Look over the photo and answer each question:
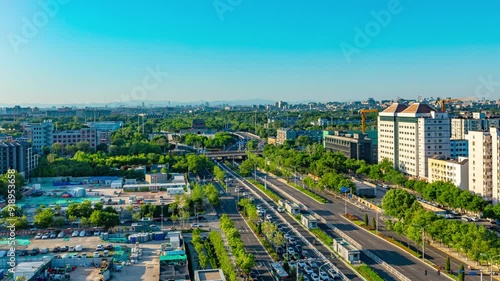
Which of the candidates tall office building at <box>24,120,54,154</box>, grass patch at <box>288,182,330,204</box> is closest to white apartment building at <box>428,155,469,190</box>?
grass patch at <box>288,182,330,204</box>

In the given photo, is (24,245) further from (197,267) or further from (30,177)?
(30,177)

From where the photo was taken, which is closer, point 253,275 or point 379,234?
point 253,275

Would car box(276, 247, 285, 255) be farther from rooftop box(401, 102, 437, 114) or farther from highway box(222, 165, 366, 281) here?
rooftop box(401, 102, 437, 114)

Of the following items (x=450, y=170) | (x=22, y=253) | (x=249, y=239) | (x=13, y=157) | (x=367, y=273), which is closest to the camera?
(x=367, y=273)

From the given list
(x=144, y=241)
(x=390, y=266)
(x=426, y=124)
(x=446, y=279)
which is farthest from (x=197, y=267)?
(x=426, y=124)

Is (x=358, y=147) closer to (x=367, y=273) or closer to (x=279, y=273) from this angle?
(x=367, y=273)

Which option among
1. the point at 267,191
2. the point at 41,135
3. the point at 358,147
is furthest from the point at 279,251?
the point at 41,135
